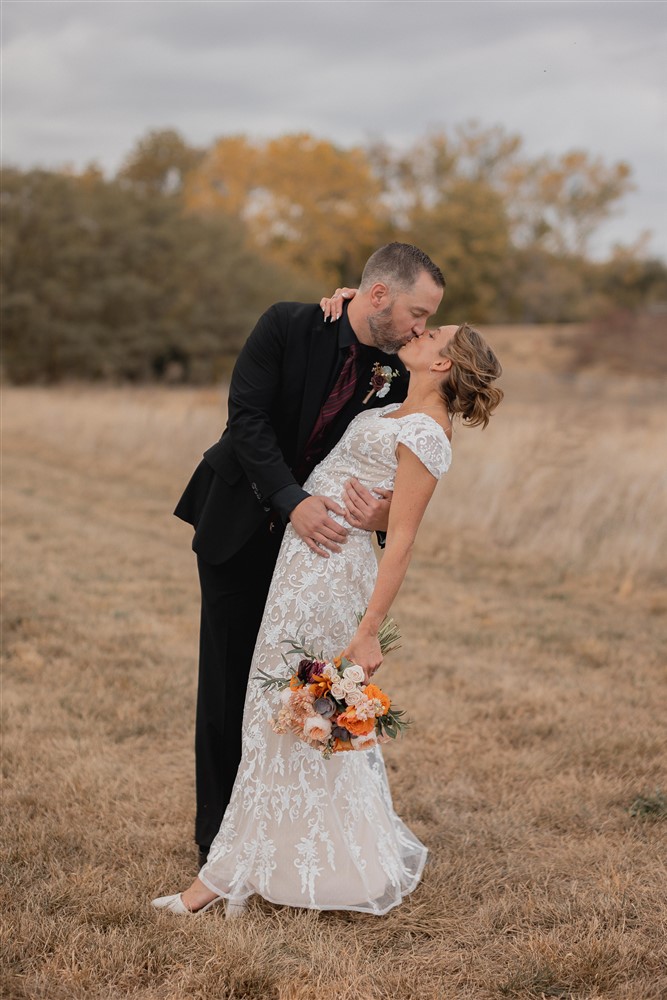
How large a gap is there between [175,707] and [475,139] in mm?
54657

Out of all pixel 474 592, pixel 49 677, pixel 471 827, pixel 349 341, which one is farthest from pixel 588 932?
pixel 474 592

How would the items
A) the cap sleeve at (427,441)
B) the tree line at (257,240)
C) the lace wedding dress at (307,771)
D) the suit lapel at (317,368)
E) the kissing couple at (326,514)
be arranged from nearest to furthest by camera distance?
the cap sleeve at (427,441) < the kissing couple at (326,514) < the lace wedding dress at (307,771) < the suit lapel at (317,368) < the tree line at (257,240)

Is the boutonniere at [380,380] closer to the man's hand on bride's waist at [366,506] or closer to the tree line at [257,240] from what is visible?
the man's hand on bride's waist at [366,506]

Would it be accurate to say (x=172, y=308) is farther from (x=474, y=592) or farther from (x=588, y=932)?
(x=588, y=932)

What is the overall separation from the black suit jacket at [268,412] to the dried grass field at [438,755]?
1392mm

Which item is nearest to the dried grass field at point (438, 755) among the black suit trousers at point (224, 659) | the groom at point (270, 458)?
the black suit trousers at point (224, 659)

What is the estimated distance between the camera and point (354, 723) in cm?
305

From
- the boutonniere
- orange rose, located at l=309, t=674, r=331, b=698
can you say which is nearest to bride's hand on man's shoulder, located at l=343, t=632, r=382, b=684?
orange rose, located at l=309, t=674, r=331, b=698

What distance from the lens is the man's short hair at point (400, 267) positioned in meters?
3.42

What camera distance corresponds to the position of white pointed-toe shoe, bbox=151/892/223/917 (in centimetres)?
346

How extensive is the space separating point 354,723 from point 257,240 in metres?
38.8

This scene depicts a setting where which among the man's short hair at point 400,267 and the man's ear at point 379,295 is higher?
the man's short hair at point 400,267

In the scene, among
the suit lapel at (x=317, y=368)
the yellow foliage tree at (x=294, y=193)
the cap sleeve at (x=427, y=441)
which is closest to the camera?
the cap sleeve at (x=427, y=441)

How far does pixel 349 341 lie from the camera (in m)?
3.57
